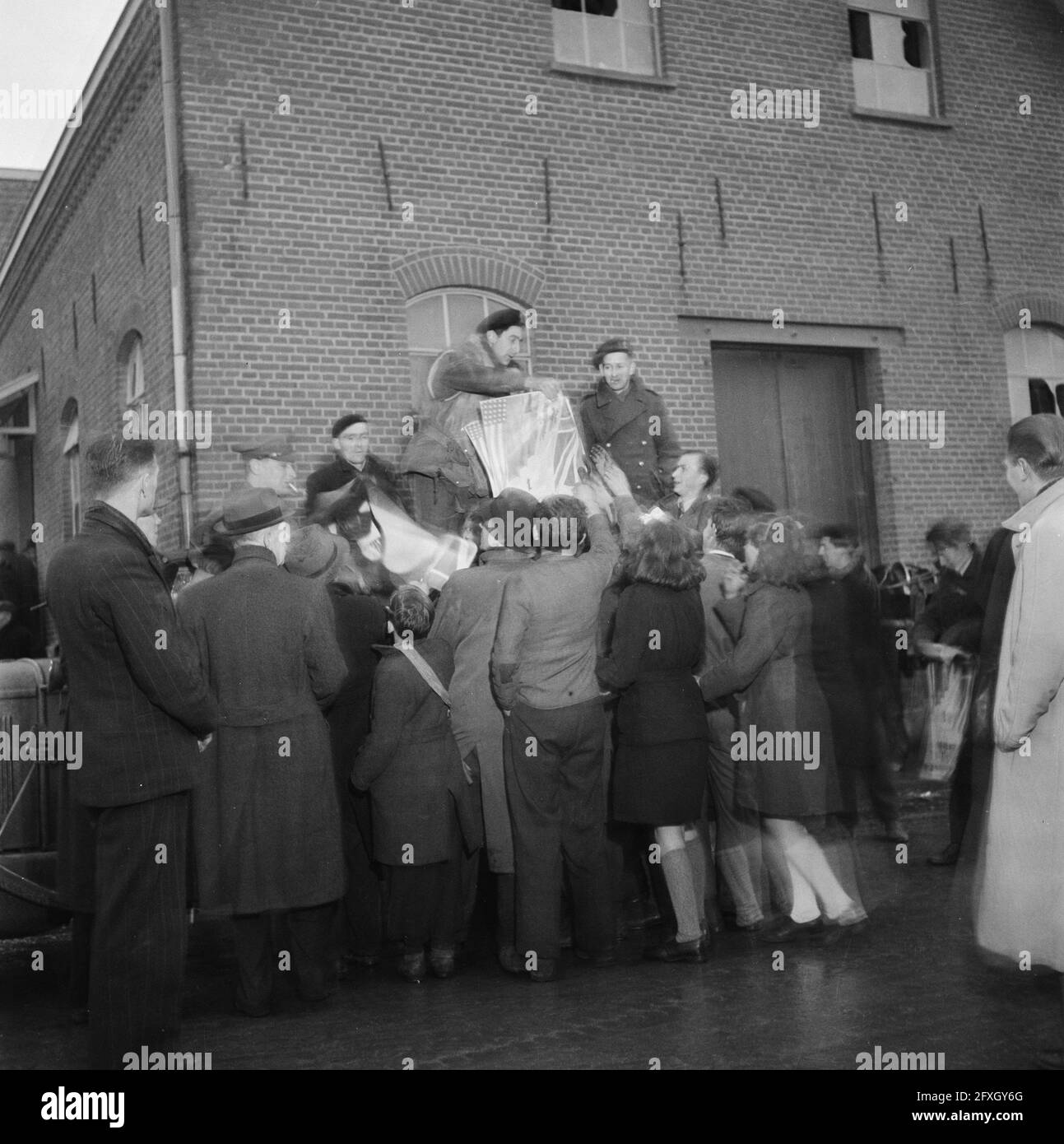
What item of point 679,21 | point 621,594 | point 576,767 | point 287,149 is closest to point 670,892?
point 576,767

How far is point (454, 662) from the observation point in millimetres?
5543

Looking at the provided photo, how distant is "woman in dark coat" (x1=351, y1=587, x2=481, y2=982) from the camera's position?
17.4ft

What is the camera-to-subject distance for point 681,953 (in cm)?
543

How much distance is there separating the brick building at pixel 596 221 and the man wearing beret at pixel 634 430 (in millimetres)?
2124

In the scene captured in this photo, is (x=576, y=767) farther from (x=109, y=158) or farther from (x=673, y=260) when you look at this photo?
(x=109, y=158)

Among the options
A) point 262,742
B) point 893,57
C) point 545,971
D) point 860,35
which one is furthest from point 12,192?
point 545,971

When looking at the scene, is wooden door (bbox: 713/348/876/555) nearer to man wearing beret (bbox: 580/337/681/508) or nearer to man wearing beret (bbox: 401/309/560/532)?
man wearing beret (bbox: 580/337/681/508)

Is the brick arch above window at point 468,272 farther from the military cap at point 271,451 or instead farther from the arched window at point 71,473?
the arched window at point 71,473

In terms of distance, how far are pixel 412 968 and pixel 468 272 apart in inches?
228

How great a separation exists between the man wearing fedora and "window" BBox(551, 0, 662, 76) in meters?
6.67
